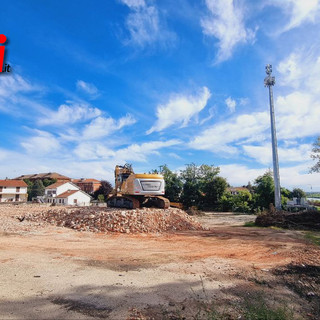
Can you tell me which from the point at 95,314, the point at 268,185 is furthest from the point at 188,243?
the point at 268,185

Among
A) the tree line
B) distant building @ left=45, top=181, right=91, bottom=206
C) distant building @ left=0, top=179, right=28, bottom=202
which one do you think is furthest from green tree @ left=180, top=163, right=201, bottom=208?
distant building @ left=0, top=179, right=28, bottom=202

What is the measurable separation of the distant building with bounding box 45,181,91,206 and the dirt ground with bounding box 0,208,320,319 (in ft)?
136

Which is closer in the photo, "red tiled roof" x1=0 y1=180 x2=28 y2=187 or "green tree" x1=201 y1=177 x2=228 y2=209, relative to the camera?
"green tree" x1=201 y1=177 x2=228 y2=209

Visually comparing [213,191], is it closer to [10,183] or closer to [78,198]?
[78,198]

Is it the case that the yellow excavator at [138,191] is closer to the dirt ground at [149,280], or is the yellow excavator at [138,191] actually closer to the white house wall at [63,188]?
the dirt ground at [149,280]

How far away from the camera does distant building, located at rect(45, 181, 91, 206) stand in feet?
169

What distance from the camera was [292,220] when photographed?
1644 centimetres

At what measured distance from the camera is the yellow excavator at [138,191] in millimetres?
16016

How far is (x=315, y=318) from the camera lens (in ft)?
12.4

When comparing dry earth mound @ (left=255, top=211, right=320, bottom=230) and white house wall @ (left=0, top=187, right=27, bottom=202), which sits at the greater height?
white house wall @ (left=0, top=187, right=27, bottom=202)

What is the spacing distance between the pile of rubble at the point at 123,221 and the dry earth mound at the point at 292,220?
5.45 metres

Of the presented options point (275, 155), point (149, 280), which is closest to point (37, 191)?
point (275, 155)

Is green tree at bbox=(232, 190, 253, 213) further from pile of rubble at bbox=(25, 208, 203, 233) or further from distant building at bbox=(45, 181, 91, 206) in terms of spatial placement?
distant building at bbox=(45, 181, 91, 206)

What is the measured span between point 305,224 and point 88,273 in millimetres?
15409
